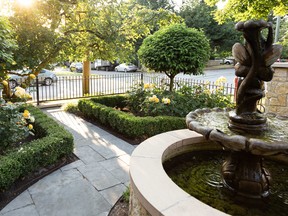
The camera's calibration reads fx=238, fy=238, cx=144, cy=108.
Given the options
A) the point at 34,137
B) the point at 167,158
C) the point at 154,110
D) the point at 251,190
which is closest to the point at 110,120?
the point at 154,110

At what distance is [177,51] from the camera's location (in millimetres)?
7121

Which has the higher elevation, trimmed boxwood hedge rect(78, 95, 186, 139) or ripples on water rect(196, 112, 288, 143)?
ripples on water rect(196, 112, 288, 143)

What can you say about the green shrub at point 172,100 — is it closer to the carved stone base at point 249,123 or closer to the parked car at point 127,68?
the carved stone base at point 249,123

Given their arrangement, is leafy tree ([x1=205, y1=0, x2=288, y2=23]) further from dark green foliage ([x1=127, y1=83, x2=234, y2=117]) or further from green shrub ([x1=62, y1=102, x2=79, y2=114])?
green shrub ([x1=62, y1=102, x2=79, y2=114])

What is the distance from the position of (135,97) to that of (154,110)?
1.44 meters

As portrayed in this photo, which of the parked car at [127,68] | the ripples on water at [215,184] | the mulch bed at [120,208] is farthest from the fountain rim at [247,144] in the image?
the parked car at [127,68]

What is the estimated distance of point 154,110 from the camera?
654 centimetres

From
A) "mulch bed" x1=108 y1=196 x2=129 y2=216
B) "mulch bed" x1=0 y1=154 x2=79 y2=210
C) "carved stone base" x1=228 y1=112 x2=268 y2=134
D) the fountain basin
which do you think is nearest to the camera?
the fountain basin

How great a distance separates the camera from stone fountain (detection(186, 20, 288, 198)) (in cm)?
224

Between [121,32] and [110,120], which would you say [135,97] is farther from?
[121,32]

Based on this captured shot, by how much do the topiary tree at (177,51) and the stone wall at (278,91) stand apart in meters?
2.13

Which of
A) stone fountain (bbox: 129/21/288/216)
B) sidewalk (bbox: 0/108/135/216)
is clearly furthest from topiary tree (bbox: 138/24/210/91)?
stone fountain (bbox: 129/21/288/216)

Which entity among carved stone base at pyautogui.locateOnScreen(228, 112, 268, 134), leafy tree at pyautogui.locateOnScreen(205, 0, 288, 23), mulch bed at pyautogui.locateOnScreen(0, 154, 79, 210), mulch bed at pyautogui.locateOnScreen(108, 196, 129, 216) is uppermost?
leafy tree at pyautogui.locateOnScreen(205, 0, 288, 23)

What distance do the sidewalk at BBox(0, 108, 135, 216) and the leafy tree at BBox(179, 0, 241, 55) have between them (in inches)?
985
